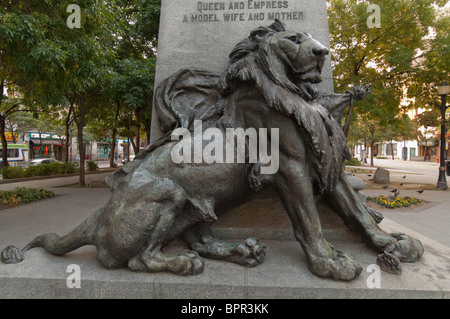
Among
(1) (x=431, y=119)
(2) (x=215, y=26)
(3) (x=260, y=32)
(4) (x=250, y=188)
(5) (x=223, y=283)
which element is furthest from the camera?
(1) (x=431, y=119)

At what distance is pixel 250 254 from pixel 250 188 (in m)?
0.64

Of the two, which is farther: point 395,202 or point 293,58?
point 395,202

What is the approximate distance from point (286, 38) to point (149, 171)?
6.06 ft

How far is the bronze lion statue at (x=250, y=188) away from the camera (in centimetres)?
237

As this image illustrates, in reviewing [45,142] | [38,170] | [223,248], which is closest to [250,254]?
[223,248]

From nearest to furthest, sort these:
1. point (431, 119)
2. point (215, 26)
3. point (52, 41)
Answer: point (215, 26) < point (52, 41) < point (431, 119)

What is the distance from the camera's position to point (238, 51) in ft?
9.55

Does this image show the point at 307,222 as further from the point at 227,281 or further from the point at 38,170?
the point at 38,170

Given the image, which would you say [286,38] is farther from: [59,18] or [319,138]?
[59,18]

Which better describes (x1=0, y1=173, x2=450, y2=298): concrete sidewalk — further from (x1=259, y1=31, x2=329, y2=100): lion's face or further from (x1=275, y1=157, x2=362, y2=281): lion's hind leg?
(x1=259, y1=31, x2=329, y2=100): lion's face

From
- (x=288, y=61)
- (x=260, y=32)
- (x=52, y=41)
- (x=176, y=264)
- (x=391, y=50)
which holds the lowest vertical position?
(x=176, y=264)

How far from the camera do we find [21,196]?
11273mm

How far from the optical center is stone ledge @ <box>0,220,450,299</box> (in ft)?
7.08

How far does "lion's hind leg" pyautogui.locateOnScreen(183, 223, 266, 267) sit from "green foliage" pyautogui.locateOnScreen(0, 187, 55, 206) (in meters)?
10.9
